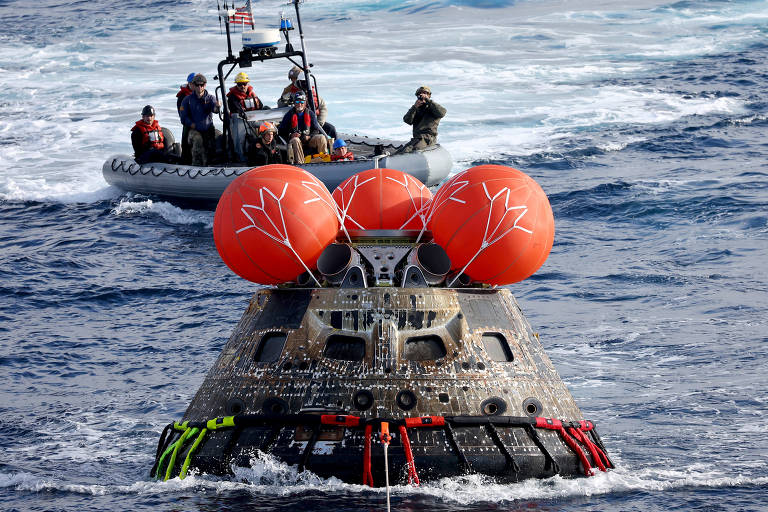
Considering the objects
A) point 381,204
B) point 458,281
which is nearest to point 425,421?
point 458,281

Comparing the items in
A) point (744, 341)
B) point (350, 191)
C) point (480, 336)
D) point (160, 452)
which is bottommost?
point (744, 341)

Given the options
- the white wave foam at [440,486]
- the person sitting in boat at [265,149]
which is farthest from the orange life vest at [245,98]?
the white wave foam at [440,486]

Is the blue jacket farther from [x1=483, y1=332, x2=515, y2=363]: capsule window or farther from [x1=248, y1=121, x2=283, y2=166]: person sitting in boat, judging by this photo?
[x1=483, y1=332, x2=515, y2=363]: capsule window

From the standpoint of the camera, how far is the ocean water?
27.3ft

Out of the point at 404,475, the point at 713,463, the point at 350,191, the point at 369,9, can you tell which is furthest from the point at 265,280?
the point at 369,9

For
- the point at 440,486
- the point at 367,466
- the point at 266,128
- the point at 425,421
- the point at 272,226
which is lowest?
→ the point at 440,486

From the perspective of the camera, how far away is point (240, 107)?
18.1 meters

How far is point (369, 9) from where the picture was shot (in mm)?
42406

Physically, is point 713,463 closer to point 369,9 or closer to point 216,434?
point 216,434

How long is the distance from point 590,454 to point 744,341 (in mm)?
4638

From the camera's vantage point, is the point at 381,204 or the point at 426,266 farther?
the point at 381,204

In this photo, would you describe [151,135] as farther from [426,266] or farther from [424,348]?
[424,348]

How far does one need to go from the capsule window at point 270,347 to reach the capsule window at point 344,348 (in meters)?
0.39

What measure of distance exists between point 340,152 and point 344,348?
8.63 meters
